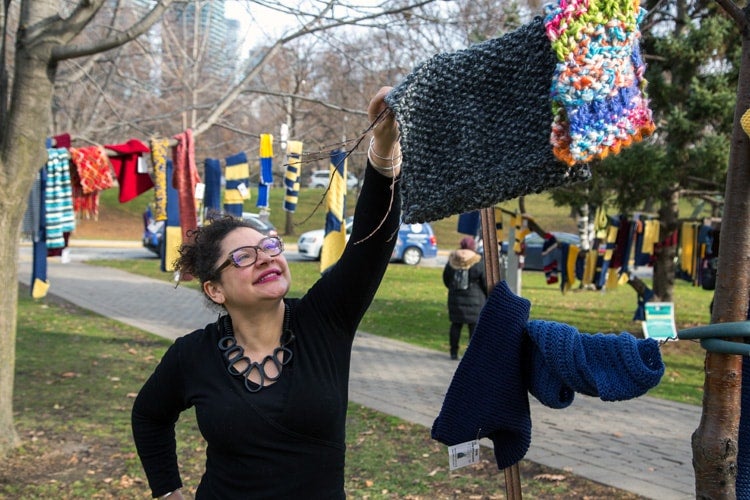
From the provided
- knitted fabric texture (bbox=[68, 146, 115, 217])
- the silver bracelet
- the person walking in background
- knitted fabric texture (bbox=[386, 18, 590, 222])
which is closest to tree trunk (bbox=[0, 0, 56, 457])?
knitted fabric texture (bbox=[68, 146, 115, 217])

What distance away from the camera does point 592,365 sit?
1899 mm

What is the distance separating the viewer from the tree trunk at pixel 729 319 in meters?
1.95

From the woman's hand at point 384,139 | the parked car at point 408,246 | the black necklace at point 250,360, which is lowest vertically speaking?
the parked car at point 408,246

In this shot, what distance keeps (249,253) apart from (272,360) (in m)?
0.36

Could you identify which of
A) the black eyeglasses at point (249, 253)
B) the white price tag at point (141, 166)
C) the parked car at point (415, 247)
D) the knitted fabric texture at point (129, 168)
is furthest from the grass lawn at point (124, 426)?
the parked car at point (415, 247)

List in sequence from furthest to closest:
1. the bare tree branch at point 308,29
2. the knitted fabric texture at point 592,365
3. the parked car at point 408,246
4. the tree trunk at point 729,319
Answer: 1. the parked car at point 408,246
2. the bare tree branch at point 308,29
3. the tree trunk at point 729,319
4. the knitted fabric texture at point 592,365

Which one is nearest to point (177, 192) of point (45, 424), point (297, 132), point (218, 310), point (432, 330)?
point (45, 424)

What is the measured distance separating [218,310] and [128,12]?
9.52 meters

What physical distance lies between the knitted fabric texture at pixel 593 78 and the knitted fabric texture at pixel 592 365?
527 mm

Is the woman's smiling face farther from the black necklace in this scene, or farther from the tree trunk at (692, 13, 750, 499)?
the tree trunk at (692, 13, 750, 499)

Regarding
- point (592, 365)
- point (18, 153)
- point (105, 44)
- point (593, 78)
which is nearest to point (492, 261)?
point (592, 365)

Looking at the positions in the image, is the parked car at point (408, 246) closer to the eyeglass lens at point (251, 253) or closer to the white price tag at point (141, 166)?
the white price tag at point (141, 166)

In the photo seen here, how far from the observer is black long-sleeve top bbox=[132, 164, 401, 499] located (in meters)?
2.33

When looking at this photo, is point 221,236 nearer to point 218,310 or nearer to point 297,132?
point 218,310
